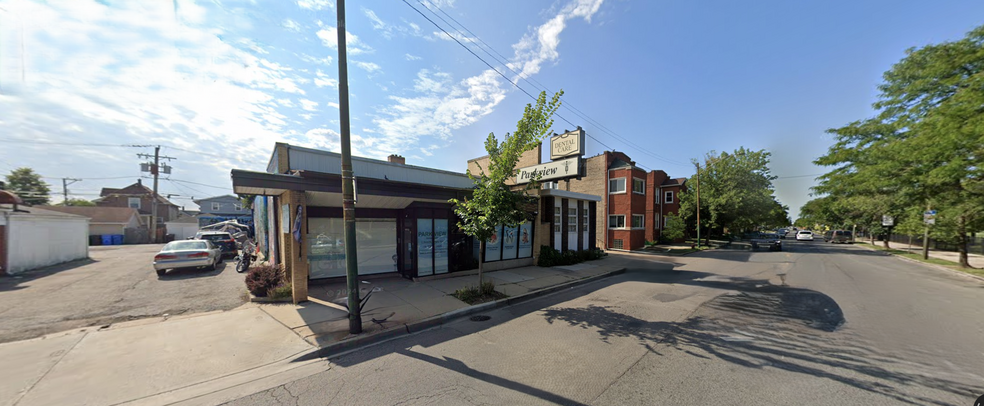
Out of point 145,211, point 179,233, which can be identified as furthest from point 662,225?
point 145,211

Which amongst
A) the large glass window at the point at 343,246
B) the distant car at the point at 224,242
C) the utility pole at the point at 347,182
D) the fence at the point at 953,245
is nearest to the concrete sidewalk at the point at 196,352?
the utility pole at the point at 347,182

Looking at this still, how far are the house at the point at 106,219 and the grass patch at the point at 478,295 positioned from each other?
41.5 metres

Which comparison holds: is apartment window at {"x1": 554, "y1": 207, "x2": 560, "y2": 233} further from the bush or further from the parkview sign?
the bush

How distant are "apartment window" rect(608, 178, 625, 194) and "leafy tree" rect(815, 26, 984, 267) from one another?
462 inches

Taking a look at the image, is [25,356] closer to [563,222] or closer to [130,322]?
[130,322]

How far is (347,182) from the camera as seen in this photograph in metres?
5.38

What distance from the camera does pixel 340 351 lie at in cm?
491

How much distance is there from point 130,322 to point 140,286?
185 inches

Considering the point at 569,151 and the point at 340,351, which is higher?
the point at 569,151

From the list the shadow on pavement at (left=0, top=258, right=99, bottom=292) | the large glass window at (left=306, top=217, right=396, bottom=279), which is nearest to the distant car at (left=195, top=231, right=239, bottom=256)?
the shadow on pavement at (left=0, top=258, right=99, bottom=292)

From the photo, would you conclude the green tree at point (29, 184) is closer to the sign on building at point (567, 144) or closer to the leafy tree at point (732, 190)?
the sign on building at point (567, 144)

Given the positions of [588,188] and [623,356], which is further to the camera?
[588,188]

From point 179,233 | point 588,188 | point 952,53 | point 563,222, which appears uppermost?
point 952,53

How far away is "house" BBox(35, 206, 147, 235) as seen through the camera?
1115 inches
